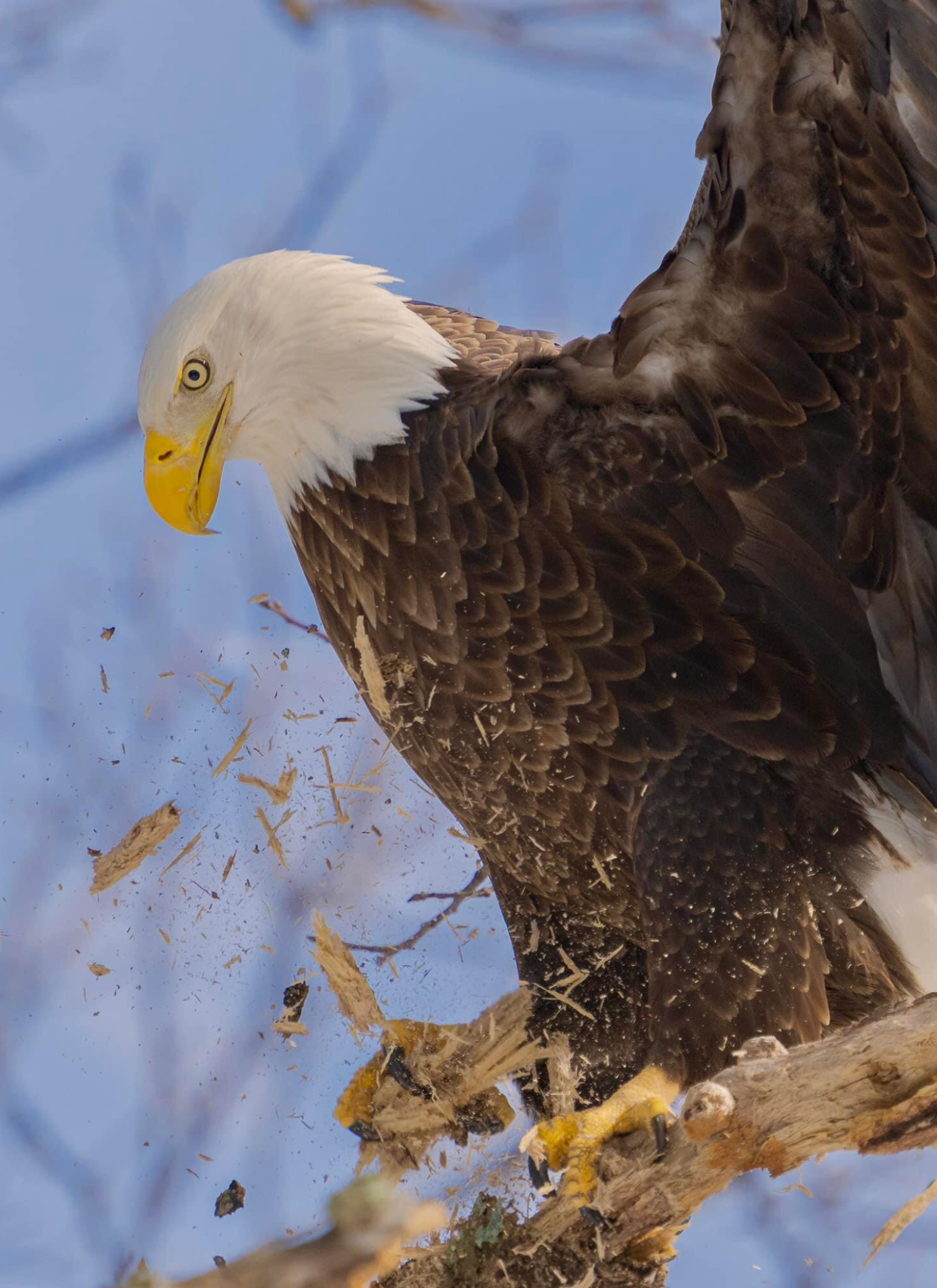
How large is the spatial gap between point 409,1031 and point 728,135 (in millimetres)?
2190

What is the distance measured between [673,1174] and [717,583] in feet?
3.97

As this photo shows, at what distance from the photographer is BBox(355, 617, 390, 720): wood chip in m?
3.42

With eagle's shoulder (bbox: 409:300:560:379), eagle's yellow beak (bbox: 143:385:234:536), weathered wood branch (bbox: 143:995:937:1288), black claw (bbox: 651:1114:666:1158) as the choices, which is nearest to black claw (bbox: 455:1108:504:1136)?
weathered wood branch (bbox: 143:995:937:1288)

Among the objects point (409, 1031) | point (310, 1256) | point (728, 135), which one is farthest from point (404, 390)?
point (310, 1256)

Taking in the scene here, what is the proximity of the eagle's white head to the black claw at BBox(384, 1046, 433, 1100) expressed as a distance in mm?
1366

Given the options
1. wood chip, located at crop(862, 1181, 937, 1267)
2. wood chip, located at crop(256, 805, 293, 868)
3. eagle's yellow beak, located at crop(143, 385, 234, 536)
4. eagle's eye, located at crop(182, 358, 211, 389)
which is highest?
eagle's eye, located at crop(182, 358, 211, 389)

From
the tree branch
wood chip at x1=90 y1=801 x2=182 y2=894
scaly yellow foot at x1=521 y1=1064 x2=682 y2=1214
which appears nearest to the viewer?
the tree branch

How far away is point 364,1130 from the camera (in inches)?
137

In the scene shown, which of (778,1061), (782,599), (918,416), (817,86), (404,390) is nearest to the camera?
(778,1061)

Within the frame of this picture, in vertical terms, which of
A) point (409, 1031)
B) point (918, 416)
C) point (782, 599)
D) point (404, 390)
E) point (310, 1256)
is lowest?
point (310, 1256)

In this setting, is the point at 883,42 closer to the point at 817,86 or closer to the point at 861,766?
the point at 817,86

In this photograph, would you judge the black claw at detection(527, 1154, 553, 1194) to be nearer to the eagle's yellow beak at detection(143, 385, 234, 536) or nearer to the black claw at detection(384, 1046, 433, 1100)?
the black claw at detection(384, 1046, 433, 1100)

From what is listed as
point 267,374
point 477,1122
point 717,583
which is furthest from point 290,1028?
point 267,374

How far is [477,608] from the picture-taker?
321cm
